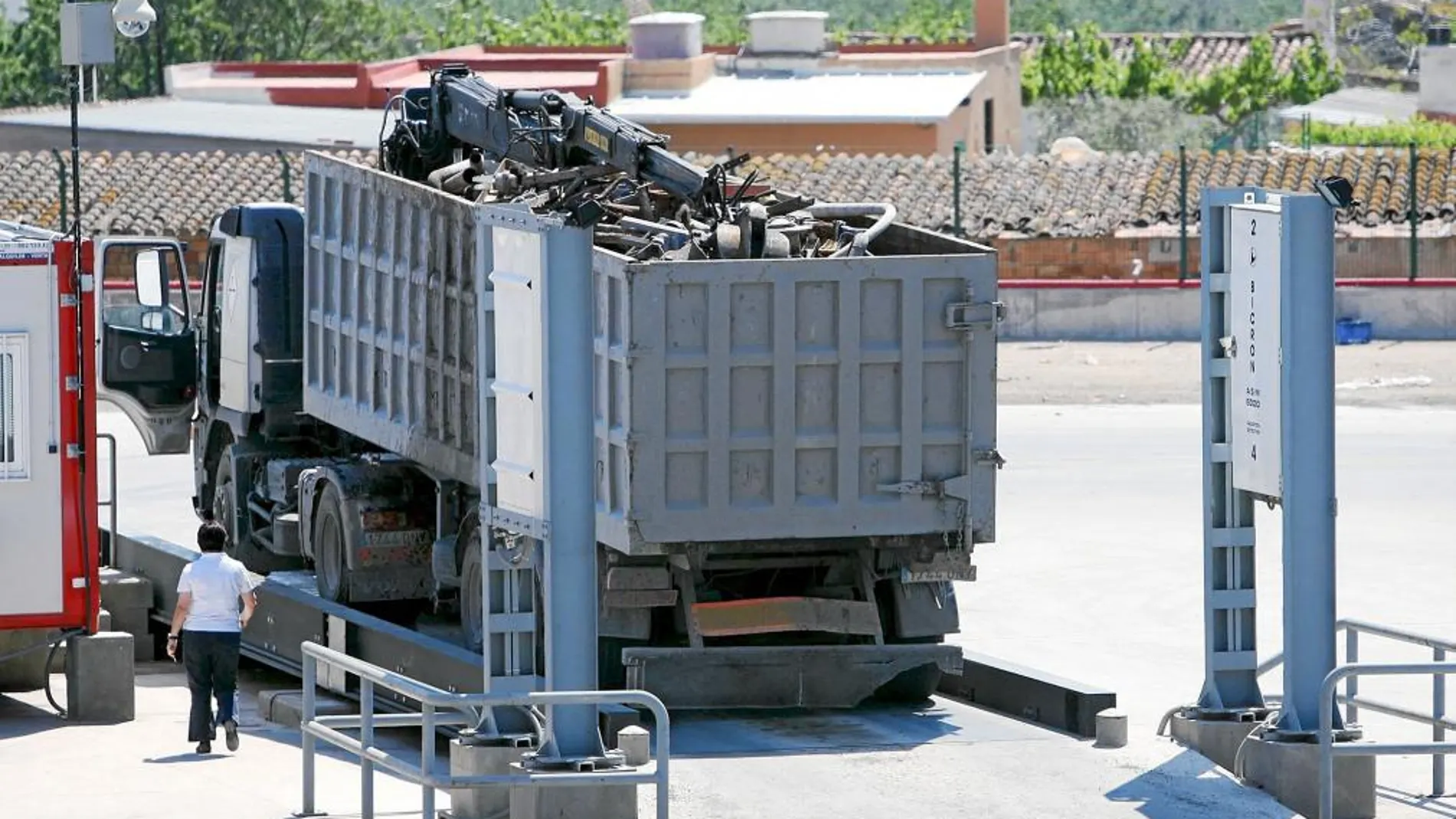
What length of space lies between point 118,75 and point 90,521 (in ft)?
225

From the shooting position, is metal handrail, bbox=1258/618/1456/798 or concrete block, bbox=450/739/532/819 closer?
concrete block, bbox=450/739/532/819

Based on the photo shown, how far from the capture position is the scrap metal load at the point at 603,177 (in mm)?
15375

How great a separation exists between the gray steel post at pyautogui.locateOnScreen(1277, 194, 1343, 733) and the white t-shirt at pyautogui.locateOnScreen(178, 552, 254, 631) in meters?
5.55

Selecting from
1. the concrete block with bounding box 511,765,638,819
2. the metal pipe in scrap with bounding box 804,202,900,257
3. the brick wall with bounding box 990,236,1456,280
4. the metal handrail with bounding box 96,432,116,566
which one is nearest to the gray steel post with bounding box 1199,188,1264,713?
the metal pipe in scrap with bounding box 804,202,900,257

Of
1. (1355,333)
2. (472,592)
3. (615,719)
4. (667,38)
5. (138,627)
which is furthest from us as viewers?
(667,38)

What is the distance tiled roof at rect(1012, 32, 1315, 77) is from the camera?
3656 inches

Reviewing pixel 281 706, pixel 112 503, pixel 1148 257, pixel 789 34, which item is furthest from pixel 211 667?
pixel 789 34

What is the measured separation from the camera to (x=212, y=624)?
14.6m

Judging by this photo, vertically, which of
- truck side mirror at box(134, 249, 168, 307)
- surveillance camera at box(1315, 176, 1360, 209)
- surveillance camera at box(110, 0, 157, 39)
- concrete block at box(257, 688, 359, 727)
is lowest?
concrete block at box(257, 688, 359, 727)

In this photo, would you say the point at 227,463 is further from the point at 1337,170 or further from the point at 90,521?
the point at 1337,170

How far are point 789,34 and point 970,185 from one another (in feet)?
61.4

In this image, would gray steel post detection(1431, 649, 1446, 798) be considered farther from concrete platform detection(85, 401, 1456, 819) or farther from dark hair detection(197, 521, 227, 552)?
dark hair detection(197, 521, 227, 552)

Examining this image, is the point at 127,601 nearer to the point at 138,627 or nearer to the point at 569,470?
the point at 138,627

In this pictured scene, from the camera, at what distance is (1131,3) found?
525 ft
